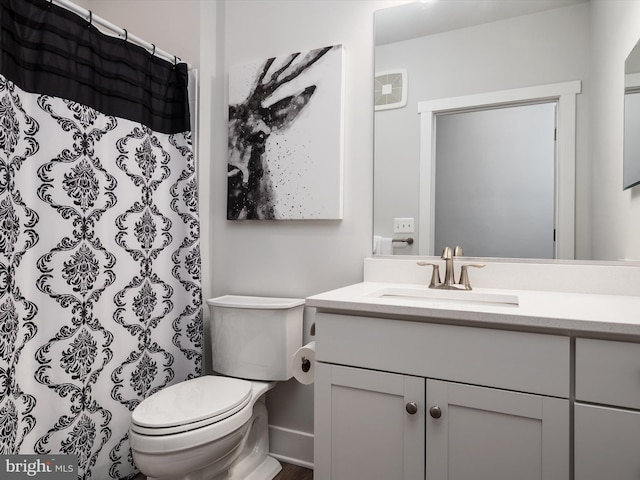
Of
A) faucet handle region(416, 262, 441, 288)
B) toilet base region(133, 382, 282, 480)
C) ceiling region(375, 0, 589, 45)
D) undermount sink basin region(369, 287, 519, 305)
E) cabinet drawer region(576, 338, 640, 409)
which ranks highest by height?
ceiling region(375, 0, 589, 45)

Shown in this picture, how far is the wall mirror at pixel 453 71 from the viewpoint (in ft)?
5.01

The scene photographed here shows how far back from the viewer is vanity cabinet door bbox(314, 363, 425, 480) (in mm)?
1188

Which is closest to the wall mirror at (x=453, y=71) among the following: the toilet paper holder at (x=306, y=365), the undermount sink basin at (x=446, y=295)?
the undermount sink basin at (x=446, y=295)

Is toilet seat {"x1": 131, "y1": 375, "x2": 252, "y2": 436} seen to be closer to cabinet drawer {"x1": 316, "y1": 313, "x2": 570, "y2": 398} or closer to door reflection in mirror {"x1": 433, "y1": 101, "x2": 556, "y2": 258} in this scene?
cabinet drawer {"x1": 316, "y1": 313, "x2": 570, "y2": 398}

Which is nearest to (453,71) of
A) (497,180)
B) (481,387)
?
(497,180)

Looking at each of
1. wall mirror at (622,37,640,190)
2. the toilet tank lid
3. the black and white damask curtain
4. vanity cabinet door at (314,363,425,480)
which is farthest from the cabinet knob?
the black and white damask curtain

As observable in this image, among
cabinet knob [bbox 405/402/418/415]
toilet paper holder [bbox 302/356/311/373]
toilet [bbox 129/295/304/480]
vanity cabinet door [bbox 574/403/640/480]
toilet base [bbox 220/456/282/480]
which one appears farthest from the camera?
toilet base [bbox 220/456/282/480]

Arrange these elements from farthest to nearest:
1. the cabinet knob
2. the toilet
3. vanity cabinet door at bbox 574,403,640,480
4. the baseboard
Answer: the baseboard
the toilet
the cabinet knob
vanity cabinet door at bbox 574,403,640,480

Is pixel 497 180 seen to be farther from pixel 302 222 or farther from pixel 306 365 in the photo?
pixel 306 365

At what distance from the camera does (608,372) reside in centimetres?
99

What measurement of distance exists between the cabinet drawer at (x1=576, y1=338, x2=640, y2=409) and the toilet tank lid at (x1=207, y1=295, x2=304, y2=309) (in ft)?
3.58

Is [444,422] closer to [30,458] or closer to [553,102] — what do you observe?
[553,102]

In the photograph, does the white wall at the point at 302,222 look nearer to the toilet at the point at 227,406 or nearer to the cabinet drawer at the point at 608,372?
the toilet at the point at 227,406

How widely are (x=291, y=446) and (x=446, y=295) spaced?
108cm
